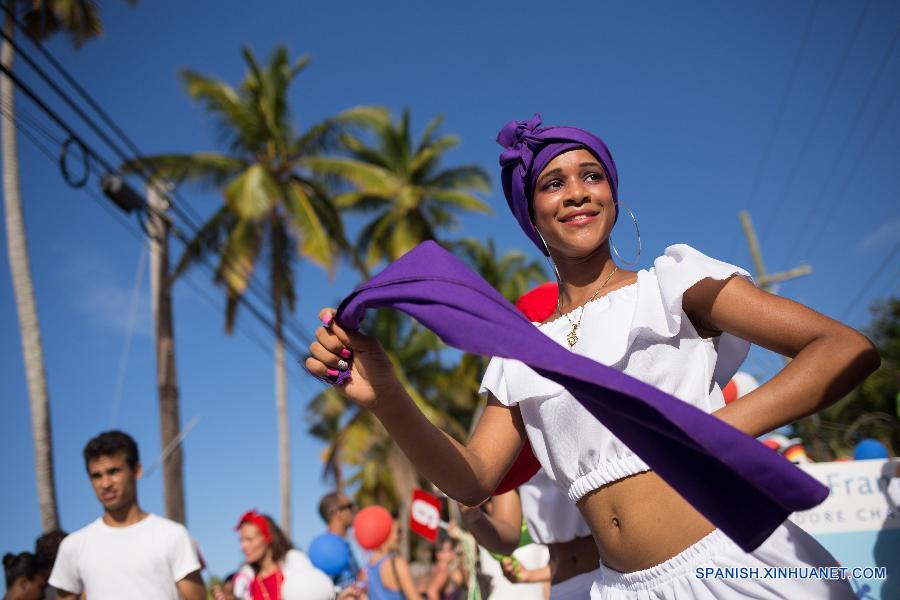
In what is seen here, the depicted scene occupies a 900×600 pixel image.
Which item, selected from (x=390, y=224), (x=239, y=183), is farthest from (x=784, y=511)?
(x=390, y=224)

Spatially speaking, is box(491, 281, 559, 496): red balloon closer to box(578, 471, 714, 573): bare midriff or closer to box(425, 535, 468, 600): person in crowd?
box(578, 471, 714, 573): bare midriff

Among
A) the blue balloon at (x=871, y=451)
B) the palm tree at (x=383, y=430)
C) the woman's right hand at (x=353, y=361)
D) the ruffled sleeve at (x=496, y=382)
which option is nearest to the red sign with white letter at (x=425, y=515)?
the blue balloon at (x=871, y=451)

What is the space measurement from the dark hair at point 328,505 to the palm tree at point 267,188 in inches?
480

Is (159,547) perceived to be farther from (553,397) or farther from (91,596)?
(553,397)

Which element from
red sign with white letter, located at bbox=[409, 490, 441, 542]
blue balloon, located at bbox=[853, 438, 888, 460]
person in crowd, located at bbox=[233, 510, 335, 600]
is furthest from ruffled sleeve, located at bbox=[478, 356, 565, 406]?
blue balloon, located at bbox=[853, 438, 888, 460]

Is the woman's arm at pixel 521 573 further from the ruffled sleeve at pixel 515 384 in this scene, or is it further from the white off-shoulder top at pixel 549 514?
the ruffled sleeve at pixel 515 384

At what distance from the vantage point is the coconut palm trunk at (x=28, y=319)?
10617mm

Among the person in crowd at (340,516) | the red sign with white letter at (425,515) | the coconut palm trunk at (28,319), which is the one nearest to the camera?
the red sign with white letter at (425,515)

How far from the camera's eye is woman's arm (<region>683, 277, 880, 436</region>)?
140 centimetres

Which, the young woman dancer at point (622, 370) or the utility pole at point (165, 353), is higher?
the utility pole at point (165, 353)

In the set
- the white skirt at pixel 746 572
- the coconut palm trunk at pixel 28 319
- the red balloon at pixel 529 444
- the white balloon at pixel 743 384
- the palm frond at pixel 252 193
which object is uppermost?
the palm frond at pixel 252 193

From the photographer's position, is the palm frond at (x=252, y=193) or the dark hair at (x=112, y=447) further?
the palm frond at (x=252, y=193)

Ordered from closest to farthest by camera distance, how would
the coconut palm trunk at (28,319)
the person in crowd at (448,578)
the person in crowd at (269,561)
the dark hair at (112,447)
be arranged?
the dark hair at (112,447) → the person in crowd at (269,561) → the person in crowd at (448,578) → the coconut palm trunk at (28,319)

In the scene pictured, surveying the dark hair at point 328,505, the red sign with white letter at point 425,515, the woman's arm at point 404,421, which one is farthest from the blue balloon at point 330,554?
the woman's arm at point 404,421
